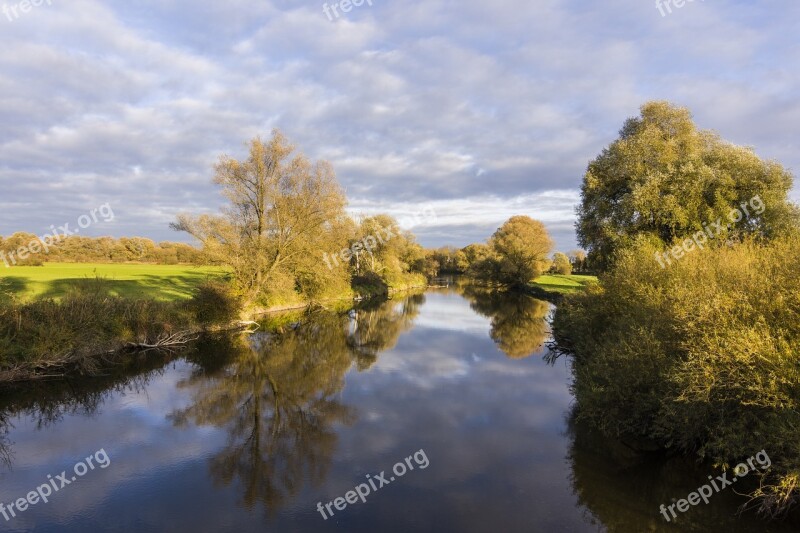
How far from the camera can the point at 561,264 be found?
92.2 m

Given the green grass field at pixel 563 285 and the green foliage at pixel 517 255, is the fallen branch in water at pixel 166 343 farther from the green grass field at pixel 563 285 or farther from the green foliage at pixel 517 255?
the green foliage at pixel 517 255

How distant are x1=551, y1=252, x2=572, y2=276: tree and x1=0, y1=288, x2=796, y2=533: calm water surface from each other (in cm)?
7575

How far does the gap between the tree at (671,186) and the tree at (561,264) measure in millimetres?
68590

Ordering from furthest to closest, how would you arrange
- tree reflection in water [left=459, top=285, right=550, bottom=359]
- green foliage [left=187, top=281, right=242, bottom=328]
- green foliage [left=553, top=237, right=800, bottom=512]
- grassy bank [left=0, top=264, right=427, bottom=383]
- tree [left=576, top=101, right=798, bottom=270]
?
green foliage [left=187, top=281, right=242, bottom=328]
tree reflection in water [left=459, top=285, right=550, bottom=359]
tree [left=576, top=101, right=798, bottom=270]
grassy bank [left=0, top=264, right=427, bottom=383]
green foliage [left=553, top=237, right=800, bottom=512]

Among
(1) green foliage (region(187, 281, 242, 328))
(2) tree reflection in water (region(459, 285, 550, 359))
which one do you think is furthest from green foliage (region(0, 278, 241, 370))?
(2) tree reflection in water (region(459, 285, 550, 359))

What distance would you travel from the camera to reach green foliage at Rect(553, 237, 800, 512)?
768 cm

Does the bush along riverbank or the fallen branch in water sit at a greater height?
the bush along riverbank

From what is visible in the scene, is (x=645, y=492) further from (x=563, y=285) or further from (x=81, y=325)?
(x=563, y=285)

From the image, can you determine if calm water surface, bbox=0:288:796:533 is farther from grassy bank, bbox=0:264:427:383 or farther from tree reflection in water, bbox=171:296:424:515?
grassy bank, bbox=0:264:427:383

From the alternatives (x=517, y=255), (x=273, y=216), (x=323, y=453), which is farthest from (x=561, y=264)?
(x=323, y=453)

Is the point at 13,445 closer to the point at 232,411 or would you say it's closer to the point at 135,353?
the point at 232,411

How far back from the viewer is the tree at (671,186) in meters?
21.4

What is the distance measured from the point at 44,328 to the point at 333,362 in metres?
12.1

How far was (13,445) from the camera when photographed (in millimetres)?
11531
